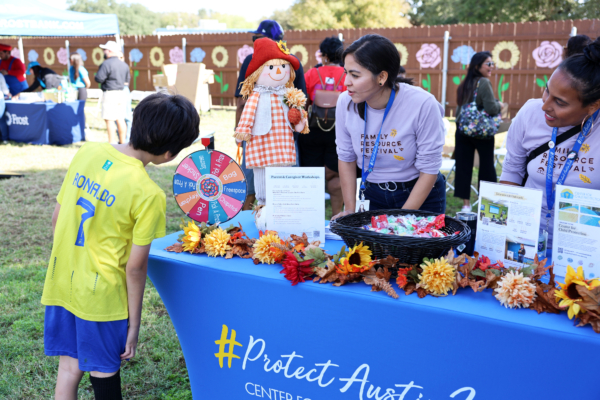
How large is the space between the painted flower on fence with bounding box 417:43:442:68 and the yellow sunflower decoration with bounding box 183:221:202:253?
11107 millimetres

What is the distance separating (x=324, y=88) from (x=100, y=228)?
254cm

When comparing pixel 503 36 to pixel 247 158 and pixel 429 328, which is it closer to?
pixel 247 158

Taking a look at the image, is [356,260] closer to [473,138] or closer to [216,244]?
[216,244]

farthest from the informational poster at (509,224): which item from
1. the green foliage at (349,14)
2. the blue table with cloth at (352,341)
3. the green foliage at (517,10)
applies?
the green foliage at (349,14)

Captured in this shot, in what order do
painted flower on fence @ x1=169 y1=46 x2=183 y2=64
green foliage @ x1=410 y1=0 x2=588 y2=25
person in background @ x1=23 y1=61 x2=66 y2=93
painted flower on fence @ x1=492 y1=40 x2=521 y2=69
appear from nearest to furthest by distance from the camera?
person in background @ x1=23 y1=61 x2=66 y2=93 → painted flower on fence @ x1=492 y1=40 x2=521 y2=69 → painted flower on fence @ x1=169 y1=46 x2=183 y2=64 → green foliage @ x1=410 y1=0 x2=588 y2=25

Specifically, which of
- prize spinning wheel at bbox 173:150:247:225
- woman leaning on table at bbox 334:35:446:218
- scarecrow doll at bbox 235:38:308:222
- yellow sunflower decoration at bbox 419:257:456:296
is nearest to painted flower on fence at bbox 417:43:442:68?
scarecrow doll at bbox 235:38:308:222

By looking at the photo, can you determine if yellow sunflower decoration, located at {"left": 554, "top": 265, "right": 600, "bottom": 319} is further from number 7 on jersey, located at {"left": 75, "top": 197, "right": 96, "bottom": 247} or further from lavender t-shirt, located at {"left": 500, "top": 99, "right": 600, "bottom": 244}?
number 7 on jersey, located at {"left": 75, "top": 197, "right": 96, "bottom": 247}

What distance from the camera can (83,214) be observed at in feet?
4.93

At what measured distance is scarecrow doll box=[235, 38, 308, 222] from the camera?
2875 mm

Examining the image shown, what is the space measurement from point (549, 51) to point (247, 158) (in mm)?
10196

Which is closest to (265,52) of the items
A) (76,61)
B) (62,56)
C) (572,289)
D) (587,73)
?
(587,73)

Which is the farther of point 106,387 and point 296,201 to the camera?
point 296,201

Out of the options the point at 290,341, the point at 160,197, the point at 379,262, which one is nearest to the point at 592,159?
the point at 379,262

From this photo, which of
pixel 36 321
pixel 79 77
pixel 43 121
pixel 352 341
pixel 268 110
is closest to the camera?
pixel 352 341
